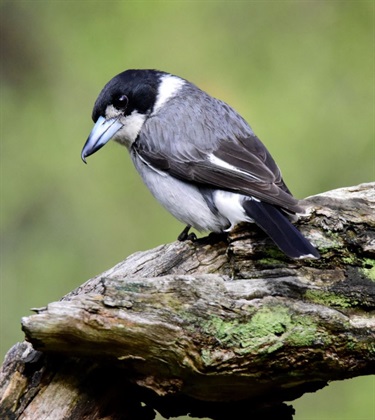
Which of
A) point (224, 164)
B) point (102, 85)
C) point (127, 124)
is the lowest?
point (224, 164)

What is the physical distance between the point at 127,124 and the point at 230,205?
70cm

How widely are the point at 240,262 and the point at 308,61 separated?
2.30 m

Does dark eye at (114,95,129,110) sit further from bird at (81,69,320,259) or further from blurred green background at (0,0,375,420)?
blurred green background at (0,0,375,420)

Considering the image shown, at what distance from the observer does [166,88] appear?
4.22m

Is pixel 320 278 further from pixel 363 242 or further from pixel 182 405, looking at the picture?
pixel 182 405

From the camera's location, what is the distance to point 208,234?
3.82m

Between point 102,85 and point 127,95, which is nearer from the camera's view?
point 127,95

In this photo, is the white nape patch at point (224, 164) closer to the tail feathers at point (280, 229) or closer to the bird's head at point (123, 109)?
the tail feathers at point (280, 229)

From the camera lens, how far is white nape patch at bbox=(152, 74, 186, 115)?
4.13 m

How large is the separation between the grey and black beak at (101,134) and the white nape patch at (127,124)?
0.8 inches

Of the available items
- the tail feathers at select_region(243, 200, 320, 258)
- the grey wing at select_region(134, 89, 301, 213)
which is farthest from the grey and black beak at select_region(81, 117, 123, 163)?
the tail feathers at select_region(243, 200, 320, 258)

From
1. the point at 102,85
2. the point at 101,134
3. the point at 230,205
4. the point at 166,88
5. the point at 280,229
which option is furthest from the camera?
the point at 102,85

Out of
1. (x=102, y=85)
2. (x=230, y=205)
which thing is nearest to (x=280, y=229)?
(x=230, y=205)

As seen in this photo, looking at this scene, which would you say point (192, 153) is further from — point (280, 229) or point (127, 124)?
point (280, 229)
